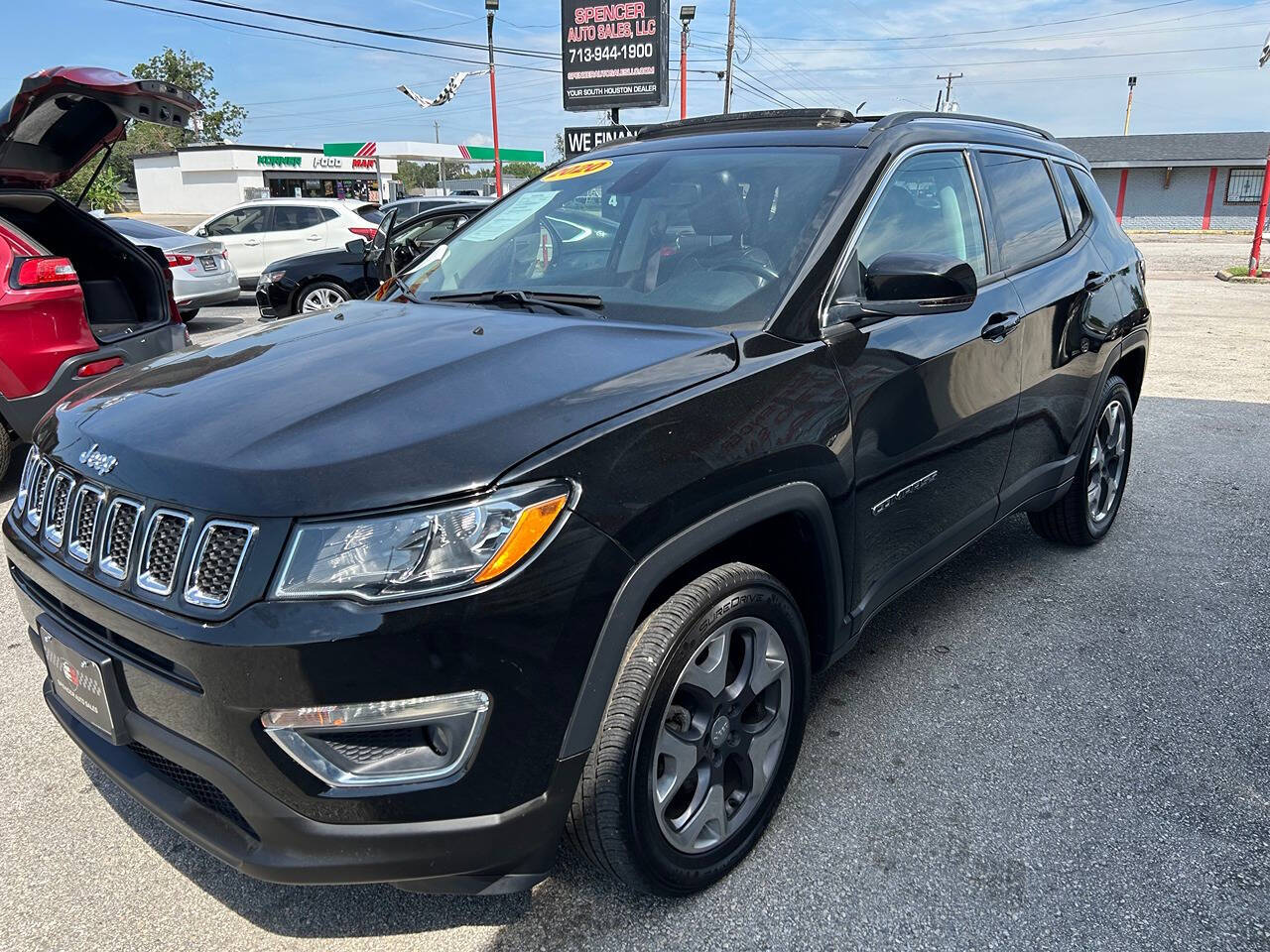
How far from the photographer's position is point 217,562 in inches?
67.6

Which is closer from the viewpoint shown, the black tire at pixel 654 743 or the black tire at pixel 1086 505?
the black tire at pixel 654 743

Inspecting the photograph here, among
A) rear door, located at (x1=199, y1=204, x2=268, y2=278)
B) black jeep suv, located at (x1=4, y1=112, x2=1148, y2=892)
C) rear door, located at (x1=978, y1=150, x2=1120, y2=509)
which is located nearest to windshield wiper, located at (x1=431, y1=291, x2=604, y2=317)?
black jeep suv, located at (x1=4, y1=112, x2=1148, y2=892)

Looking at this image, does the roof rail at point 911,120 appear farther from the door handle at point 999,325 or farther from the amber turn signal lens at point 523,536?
the amber turn signal lens at point 523,536

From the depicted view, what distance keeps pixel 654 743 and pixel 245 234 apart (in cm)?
1504

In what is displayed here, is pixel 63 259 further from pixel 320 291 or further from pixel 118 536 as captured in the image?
pixel 320 291

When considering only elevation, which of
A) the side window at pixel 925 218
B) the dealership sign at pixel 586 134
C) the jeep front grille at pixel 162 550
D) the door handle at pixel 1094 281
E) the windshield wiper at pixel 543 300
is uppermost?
the dealership sign at pixel 586 134

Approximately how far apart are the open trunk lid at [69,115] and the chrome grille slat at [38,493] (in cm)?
363

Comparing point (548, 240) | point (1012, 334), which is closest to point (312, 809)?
point (548, 240)

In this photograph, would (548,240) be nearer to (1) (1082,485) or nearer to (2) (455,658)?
(2) (455,658)

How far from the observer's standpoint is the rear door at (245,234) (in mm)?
14828

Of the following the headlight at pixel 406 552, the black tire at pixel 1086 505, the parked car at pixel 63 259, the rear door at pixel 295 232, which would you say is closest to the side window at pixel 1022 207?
the black tire at pixel 1086 505

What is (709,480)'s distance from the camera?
2031 millimetres

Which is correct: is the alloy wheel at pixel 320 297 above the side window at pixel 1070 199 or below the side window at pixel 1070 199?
below

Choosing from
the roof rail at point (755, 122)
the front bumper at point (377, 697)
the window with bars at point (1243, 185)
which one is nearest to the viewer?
the front bumper at point (377, 697)
